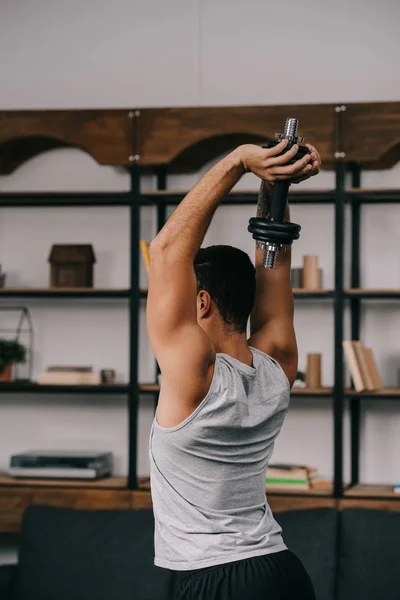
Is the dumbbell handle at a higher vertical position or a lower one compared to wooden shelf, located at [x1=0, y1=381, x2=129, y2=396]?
higher

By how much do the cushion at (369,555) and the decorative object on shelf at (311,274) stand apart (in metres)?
0.93

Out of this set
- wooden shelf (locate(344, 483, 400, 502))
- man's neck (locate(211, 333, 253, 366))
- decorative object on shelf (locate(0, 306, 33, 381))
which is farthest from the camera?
decorative object on shelf (locate(0, 306, 33, 381))

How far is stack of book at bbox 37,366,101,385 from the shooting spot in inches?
152

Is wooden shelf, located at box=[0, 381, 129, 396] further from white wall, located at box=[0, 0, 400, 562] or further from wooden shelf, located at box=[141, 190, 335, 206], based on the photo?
wooden shelf, located at box=[141, 190, 335, 206]

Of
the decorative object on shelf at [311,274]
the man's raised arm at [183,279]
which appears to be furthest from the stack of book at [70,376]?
the man's raised arm at [183,279]

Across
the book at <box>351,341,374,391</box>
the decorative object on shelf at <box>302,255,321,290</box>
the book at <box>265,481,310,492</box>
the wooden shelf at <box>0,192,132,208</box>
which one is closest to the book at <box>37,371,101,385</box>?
the wooden shelf at <box>0,192,132,208</box>

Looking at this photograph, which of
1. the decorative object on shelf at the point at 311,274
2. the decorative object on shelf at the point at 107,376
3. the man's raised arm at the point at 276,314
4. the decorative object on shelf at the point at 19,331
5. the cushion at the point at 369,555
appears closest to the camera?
the man's raised arm at the point at 276,314

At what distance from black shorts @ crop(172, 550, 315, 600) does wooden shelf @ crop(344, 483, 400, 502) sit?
6.43 ft

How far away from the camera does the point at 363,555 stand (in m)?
3.27

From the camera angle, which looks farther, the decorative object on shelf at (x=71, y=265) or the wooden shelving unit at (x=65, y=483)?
the decorative object on shelf at (x=71, y=265)

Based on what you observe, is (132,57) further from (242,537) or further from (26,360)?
(242,537)

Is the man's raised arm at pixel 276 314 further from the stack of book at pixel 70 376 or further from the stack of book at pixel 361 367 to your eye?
the stack of book at pixel 70 376

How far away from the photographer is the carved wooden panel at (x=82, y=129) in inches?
151

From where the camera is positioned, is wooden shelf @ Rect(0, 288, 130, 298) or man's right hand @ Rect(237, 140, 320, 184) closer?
man's right hand @ Rect(237, 140, 320, 184)
